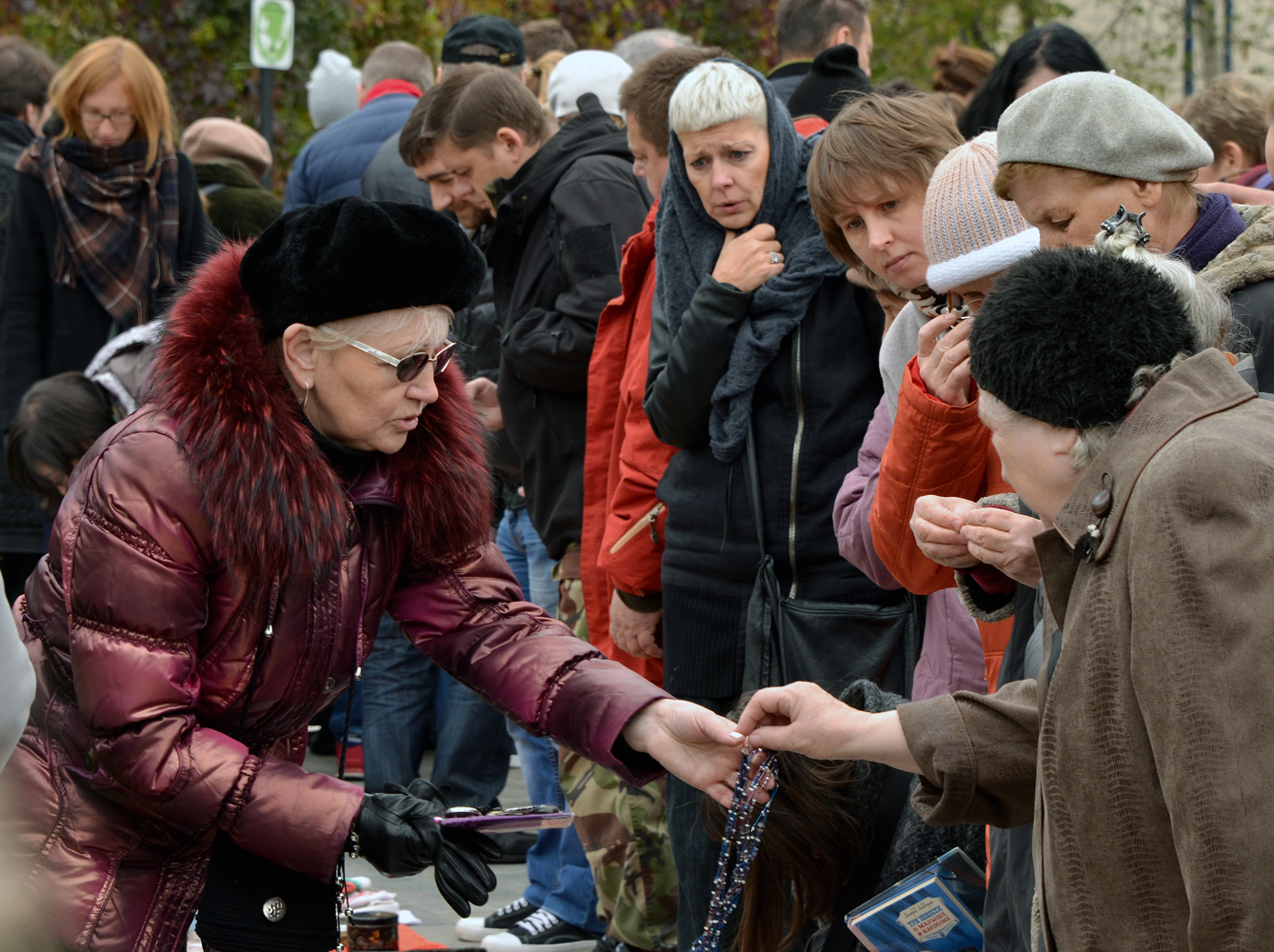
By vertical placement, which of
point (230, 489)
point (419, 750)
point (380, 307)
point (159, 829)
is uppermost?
point (380, 307)

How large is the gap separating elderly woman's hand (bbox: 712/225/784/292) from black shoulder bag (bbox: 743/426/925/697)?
37 cm

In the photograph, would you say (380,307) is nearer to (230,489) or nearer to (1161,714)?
(230,489)

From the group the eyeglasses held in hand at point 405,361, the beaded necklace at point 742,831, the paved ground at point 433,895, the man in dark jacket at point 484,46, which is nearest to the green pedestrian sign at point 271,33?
the man in dark jacket at point 484,46

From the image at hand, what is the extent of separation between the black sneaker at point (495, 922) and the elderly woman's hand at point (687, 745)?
2273 millimetres

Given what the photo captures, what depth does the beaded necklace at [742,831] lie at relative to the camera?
9.53 ft

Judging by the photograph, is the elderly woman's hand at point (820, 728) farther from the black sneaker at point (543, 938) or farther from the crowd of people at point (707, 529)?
the black sneaker at point (543, 938)

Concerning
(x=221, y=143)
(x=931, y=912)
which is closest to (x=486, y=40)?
(x=221, y=143)

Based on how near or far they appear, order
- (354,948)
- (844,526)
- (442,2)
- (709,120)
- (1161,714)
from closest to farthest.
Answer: (1161,714) → (844,526) → (709,120) → (354,948) → (442,2)

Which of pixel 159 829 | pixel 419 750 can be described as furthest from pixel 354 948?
pixel 159 829

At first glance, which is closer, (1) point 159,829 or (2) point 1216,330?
(2) point 1216,330

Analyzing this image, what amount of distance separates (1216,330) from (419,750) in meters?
4.35

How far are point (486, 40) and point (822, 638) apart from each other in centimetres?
412

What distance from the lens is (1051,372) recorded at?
203cm

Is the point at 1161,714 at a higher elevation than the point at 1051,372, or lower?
lower
